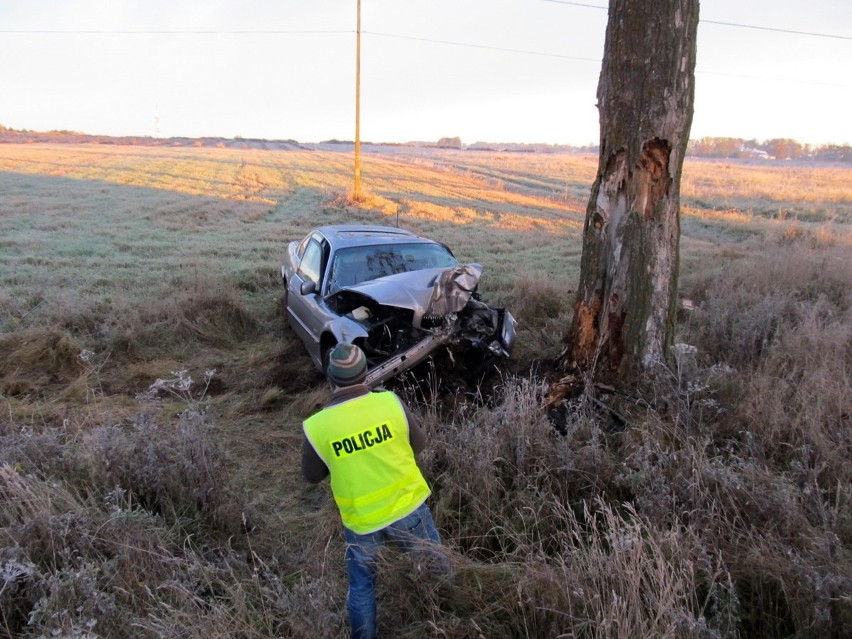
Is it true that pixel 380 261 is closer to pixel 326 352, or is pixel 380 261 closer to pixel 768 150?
pixel 326 352

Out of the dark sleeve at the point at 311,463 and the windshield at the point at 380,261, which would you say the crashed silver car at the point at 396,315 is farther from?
the dark sleeve at the point at 311,463

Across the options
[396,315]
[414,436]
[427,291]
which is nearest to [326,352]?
[396,315]

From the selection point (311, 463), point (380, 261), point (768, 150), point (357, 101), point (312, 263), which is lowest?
point (311, 463)

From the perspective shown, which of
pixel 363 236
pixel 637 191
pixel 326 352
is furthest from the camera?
pixel 363 236

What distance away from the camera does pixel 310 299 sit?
6.08 metres

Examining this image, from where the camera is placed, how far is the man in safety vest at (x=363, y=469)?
247 centimetres

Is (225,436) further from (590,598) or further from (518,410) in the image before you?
(590,598)

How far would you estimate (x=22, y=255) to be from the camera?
10.8 meters

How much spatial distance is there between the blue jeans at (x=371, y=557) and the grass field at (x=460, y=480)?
0.09 meters

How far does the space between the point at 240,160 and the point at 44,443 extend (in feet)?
142

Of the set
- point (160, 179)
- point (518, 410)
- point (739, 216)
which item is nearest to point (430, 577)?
point (518, 410)

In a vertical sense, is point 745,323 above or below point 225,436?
above

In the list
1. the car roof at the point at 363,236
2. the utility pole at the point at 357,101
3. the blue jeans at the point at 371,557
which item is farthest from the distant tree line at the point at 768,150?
the blue jeans at the point at 371,557

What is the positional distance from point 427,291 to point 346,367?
2.77 meters
